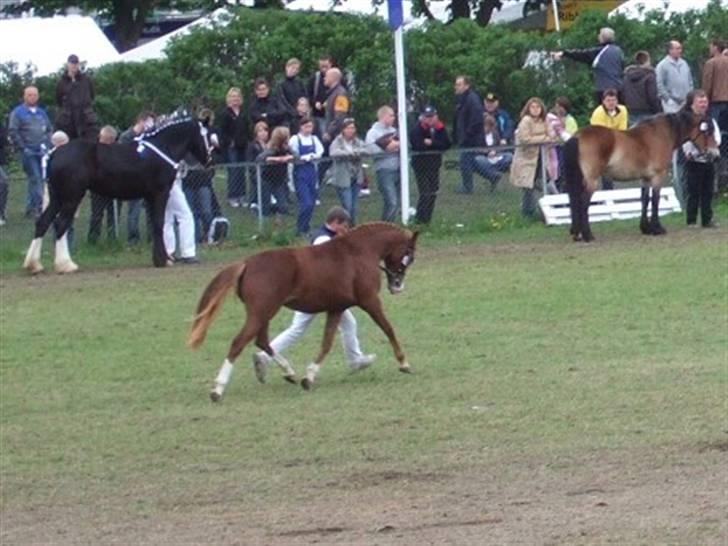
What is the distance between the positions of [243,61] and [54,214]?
11871 millimetres

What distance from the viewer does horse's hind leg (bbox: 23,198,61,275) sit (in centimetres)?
2703

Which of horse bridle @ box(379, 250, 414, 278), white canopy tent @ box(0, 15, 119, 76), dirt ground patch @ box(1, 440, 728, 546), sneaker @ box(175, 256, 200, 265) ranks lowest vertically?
sneaker @ box(175, 256, 200, 265)

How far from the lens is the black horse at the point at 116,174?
27.1 metres

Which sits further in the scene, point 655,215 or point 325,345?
point 655,215

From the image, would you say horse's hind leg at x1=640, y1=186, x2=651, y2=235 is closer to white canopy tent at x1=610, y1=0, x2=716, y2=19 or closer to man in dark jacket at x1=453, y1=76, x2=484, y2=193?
man in dark jacket at x1=453, y1=76, x2=484, y2=193

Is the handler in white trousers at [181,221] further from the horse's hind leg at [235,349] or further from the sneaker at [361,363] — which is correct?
the horse's hind leg at [235,349]

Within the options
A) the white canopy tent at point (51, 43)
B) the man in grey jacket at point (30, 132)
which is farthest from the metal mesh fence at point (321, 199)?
the white canopy tent at point (51, 43)

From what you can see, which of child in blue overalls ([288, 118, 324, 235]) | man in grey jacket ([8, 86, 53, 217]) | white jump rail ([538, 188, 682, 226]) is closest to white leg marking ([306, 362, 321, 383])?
child in blue overalls ([288, 118, 324, 235])

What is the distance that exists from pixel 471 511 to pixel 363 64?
85.6ft

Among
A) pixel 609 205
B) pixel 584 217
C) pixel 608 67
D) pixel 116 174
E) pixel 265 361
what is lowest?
pixel 609 205

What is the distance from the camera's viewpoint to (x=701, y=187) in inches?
1152

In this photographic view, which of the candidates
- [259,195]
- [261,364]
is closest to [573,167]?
[259,195]

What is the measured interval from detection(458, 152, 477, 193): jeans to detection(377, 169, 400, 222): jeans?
3.18ft

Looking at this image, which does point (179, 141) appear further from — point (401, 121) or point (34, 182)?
point (401, 121)
